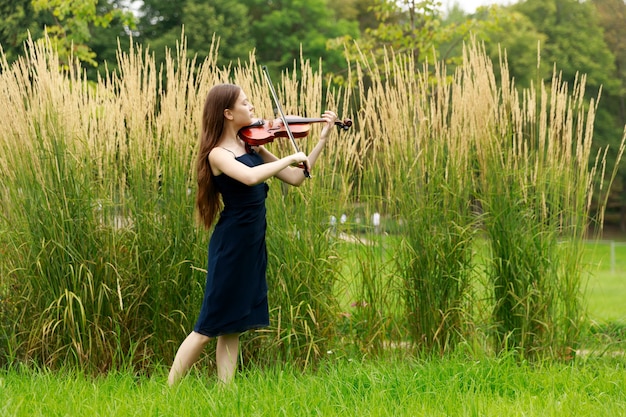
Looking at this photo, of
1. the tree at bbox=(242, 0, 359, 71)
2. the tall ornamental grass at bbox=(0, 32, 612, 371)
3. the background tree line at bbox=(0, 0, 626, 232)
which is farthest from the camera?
the tree at bbox=(242, 0, 359, 71)

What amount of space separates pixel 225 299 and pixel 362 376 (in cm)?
75

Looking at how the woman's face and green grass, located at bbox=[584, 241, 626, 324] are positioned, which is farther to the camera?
green grass, located at bbox=[584, 241, 626, 324]

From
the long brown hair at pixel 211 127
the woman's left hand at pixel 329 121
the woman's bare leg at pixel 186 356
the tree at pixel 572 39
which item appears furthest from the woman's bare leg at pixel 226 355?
the tree at pixel 572 39

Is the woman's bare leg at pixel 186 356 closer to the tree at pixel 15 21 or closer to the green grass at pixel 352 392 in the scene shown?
the green grass at pixel 352 392

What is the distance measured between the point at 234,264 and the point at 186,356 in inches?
19.3

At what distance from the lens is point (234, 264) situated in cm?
359

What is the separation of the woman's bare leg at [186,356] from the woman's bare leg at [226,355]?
0.12 metres

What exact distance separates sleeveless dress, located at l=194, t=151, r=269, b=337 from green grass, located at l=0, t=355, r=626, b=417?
0.29m

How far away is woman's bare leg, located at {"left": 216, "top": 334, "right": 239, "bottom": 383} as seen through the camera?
3662mm

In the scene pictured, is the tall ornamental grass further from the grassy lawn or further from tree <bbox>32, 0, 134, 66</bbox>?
tree <bbox>32, 0, 134, 66</bbox>

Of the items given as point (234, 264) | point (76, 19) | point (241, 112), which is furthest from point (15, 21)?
point (234, 264)

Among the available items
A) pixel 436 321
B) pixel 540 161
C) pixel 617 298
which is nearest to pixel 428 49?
pixel 617 298

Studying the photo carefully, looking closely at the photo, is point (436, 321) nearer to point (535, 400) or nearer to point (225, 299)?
point (535, 400)

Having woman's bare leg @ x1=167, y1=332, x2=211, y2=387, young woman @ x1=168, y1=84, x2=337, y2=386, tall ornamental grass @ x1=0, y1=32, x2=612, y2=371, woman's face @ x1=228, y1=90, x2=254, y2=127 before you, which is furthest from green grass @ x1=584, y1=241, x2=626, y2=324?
woman's bare leg @ x1=167, y1=332, x2=211, y2=387
